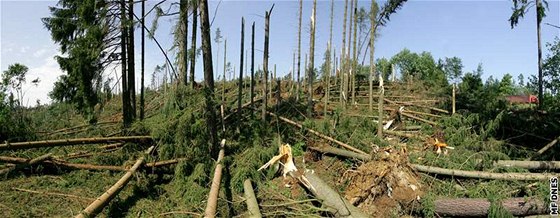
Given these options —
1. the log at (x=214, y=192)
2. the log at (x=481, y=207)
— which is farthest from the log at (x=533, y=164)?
the log at (x=214, y=192)

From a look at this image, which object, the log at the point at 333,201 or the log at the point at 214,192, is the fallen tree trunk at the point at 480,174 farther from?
the log at the point at 214,192

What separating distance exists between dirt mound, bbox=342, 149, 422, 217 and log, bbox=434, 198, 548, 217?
43 cm

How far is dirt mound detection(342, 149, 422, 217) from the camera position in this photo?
6254 mm

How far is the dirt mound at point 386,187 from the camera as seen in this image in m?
6.25

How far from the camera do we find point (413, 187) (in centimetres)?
649

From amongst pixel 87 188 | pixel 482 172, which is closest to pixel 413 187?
pixel 482 172

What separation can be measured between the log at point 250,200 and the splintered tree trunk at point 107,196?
6.46 feet

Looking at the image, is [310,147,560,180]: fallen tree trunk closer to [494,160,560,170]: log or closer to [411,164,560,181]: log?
[411,164,560,181]: log

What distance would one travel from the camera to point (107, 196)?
5.70 metres

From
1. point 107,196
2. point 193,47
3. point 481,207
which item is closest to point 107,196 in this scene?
point 107,196

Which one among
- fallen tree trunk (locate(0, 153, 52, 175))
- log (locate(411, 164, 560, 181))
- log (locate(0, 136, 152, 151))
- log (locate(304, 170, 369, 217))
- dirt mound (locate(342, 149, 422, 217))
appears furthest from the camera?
log (locate(0, 136, 152, 151))

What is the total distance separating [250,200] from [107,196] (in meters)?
2.07

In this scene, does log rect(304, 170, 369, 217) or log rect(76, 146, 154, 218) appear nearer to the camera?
log rect(76, 146, 154, 218)

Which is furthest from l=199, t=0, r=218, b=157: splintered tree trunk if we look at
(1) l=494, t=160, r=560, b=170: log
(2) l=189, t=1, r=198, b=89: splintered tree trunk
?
(1) l=494, t=160, r=560, b=170: log
